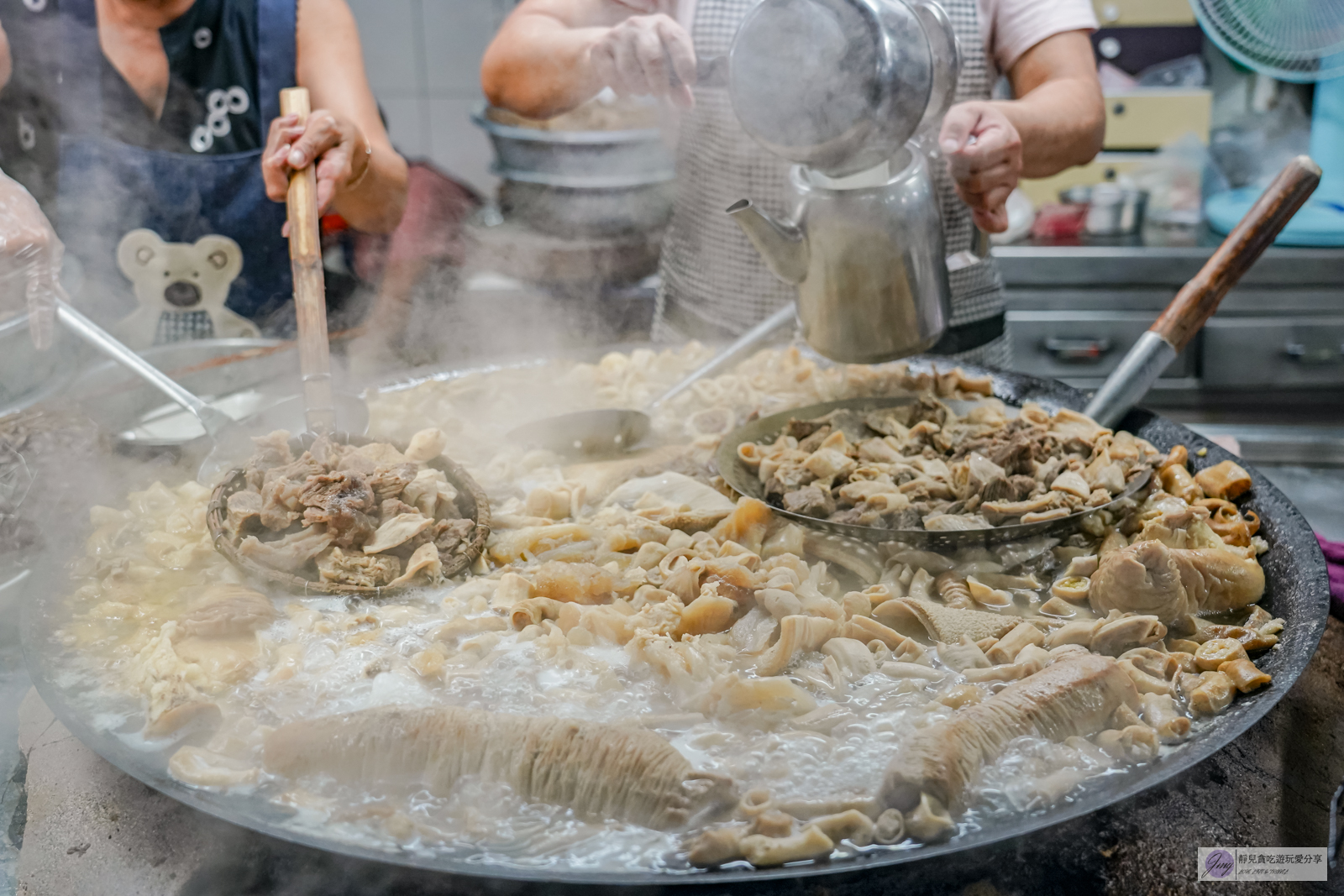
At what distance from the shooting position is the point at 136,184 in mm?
3020

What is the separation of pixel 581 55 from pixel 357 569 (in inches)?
58.1

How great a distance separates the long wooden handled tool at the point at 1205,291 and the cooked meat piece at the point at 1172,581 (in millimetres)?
631

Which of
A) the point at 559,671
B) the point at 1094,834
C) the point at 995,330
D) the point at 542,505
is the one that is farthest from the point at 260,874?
the point at 995,330

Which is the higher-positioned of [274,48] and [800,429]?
[274,48]

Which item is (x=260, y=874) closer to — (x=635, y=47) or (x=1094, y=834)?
(x=1094, y=834)

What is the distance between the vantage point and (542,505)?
74.0 inches

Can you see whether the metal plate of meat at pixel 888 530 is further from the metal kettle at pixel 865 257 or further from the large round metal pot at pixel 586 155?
the large round metal pot at pixel 586 155

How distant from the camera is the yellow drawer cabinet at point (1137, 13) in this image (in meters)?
4.68

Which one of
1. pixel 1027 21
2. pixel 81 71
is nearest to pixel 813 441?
pixel 1027 21

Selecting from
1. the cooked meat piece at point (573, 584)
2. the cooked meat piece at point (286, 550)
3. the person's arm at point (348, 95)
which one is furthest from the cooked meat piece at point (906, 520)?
the person's arm at point (348, 95)

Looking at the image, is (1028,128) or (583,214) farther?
(583,214)

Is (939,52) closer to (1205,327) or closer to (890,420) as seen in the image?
(890,420)

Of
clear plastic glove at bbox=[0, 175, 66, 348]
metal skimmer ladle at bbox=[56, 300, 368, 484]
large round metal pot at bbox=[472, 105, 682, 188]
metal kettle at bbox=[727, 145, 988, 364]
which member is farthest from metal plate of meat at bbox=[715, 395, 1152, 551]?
large round metal pot at bbox=[472, 105, 682, 188]

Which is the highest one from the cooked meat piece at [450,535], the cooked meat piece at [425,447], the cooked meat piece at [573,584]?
the cooked meat piece at [425,447]
